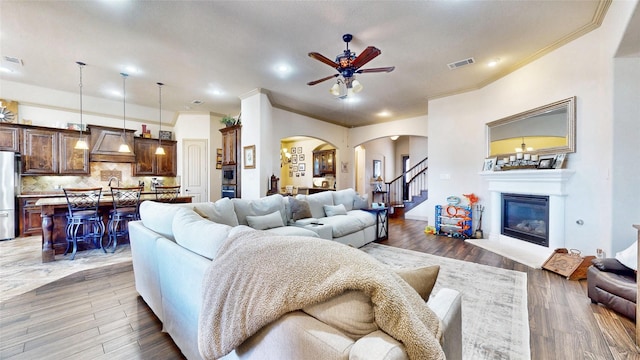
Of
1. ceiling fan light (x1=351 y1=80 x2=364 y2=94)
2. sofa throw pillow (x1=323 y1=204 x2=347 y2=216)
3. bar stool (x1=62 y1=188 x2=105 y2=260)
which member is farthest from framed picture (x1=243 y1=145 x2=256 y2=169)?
ceiling fan light (x1=351 y1=80 x2=364 y2=94)

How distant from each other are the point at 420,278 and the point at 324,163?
324 inches

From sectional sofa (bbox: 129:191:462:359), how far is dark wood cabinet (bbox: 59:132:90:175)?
512 centimetres

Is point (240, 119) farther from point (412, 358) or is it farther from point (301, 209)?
point (412, 358)

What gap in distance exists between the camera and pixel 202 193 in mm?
7125

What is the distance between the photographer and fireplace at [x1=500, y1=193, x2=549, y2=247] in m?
3.73

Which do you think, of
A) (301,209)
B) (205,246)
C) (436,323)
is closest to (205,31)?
(301,209)

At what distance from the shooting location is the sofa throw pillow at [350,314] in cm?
73

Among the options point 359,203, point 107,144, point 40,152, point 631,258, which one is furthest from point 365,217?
point 40,152

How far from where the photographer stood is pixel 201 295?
111 cm

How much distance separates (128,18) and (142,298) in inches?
123

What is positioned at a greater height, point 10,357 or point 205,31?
point 205,31

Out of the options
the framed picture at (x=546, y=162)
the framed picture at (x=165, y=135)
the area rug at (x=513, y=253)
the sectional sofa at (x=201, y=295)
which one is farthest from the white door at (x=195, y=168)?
the framed picture at (x=546, y=162)

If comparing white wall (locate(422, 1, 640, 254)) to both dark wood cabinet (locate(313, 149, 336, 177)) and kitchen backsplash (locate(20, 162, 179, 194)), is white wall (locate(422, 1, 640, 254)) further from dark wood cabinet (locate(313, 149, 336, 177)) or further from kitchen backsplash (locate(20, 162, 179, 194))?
kitchen backsplash (locate(20, 162, 179, 194))

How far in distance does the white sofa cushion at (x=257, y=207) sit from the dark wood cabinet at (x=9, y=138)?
537cm
